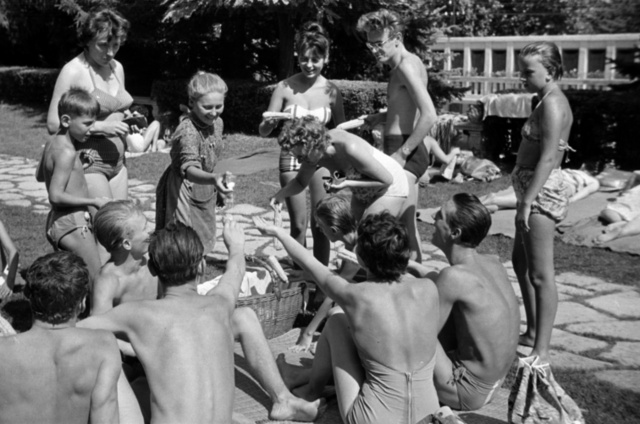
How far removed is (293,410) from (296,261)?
69 cm

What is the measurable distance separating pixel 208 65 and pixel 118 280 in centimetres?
1407

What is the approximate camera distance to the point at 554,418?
12.0ft

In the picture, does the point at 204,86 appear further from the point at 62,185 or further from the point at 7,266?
the point at 7,266

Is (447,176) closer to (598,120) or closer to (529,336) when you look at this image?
(598,120)

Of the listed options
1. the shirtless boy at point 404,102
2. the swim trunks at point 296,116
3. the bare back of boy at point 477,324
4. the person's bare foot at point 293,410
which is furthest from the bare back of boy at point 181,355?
the swim trunks at point 296,116

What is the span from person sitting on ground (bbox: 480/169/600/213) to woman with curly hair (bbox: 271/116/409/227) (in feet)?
12.2

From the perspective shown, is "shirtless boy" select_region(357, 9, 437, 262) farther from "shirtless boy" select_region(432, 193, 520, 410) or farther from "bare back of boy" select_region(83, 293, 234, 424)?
"bare back of boy" select_region(83, 293, 234, 424)

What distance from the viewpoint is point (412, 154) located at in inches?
211

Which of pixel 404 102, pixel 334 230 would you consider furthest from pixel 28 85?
pixel 334 230

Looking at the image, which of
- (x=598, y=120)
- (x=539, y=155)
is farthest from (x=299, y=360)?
(x=598, y=120)

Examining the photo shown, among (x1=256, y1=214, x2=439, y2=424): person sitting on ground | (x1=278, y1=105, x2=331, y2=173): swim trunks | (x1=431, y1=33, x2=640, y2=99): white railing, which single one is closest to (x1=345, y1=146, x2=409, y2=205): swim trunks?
(x1=278, y1=105, x2=331, y2=173): swim trunks

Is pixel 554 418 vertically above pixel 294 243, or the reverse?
pixel 294 243

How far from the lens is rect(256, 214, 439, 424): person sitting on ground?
3594mm

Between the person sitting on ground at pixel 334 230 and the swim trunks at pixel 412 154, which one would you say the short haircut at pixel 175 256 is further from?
the swim trunks at pixel 412 154
